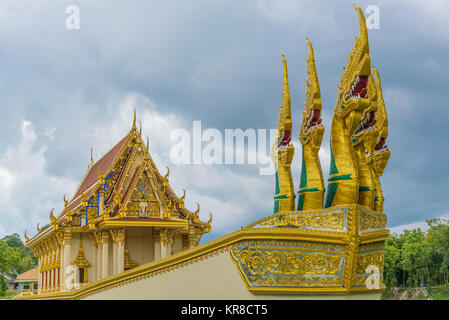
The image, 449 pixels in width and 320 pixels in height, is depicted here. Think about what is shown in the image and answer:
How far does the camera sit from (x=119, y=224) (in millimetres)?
13320

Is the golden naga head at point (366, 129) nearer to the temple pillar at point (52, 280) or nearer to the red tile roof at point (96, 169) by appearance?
the red tile roof at point (96, 169)

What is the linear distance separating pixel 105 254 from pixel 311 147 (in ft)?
24.8

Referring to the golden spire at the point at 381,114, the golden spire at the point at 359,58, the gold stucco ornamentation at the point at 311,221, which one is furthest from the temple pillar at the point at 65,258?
the golden spire at the point at 359,58

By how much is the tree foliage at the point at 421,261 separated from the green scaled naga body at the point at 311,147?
28.8 metres

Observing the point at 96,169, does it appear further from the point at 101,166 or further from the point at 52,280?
the point at 52,280

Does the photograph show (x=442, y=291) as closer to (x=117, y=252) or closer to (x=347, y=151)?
(x=117, y=252)

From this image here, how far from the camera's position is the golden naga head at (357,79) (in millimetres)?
7781

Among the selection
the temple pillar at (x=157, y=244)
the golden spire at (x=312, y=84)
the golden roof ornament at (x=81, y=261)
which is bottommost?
the golden roof ornament at (x=81, y=261)

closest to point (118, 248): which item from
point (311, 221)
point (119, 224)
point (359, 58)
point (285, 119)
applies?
point (119, 224)

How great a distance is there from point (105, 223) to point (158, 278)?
5134 mm

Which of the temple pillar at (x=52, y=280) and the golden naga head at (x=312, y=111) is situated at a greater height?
the golden naga head at (x=312, y=111)

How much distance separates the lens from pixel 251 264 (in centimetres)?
749
